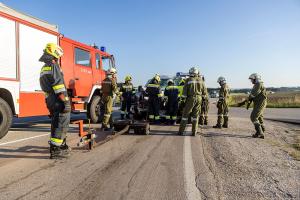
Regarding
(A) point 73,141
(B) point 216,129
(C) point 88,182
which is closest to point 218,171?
(C) point 88,182

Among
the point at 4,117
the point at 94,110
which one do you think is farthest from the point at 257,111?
the point at 4,117

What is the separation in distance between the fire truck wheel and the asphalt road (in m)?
3.19

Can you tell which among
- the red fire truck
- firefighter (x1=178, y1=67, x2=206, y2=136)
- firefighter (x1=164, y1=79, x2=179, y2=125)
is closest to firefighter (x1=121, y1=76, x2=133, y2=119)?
the red fire truck

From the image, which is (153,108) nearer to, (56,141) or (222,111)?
(222,111)

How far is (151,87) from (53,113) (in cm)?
581

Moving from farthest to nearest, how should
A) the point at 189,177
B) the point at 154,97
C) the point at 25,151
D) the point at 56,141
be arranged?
the point at 154,97 → the point at 25,151 → the point at 56,141 → the point at 189,177

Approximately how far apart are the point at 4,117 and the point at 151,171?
4702mm

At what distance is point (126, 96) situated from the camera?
38.9ft

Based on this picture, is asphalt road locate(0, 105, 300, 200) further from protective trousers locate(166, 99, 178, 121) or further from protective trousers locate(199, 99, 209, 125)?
protective trousers locate(199, 99, 209, 125)

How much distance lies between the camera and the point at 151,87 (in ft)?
37.0

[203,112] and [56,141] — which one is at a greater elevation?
[203,112]

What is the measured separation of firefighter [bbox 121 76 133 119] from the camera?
1183 cm

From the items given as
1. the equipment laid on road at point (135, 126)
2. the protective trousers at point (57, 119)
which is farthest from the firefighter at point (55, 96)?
the equipment laid on road at point (135, 126)

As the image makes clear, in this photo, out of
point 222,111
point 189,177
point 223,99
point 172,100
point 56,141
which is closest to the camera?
point 189,177
